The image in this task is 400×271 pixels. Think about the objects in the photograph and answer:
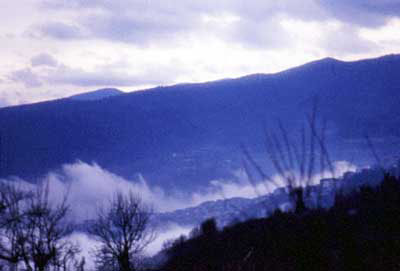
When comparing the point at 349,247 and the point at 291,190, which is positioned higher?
the point at 291,190

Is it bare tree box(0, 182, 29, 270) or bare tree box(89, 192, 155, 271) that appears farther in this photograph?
bare tree box(89, 192, 155, 271)

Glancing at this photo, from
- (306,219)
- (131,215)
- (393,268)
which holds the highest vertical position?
(131,215)

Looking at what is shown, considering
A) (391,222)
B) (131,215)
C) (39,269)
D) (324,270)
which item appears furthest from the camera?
(131,215)

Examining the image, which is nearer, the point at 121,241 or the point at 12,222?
the point at 12,222

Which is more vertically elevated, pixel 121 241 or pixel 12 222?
pixel 12 222

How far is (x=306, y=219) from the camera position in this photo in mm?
6344

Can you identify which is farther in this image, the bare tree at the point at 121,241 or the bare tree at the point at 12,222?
the bare tree at the point at 121,241

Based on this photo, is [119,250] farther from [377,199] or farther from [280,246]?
[280,246]

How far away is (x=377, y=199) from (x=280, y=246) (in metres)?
47.1

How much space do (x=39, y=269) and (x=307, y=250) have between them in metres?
26.4

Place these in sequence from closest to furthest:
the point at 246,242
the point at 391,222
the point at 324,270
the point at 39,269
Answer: the point at 324,270 < the point at 391,222 < the point at 39,269 < the point at 246,242

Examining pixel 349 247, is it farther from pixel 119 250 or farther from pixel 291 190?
pixel 119 250

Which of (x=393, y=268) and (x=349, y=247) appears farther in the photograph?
(x=393, y=268)

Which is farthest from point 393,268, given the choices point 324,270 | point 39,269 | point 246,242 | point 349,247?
point 246,242
